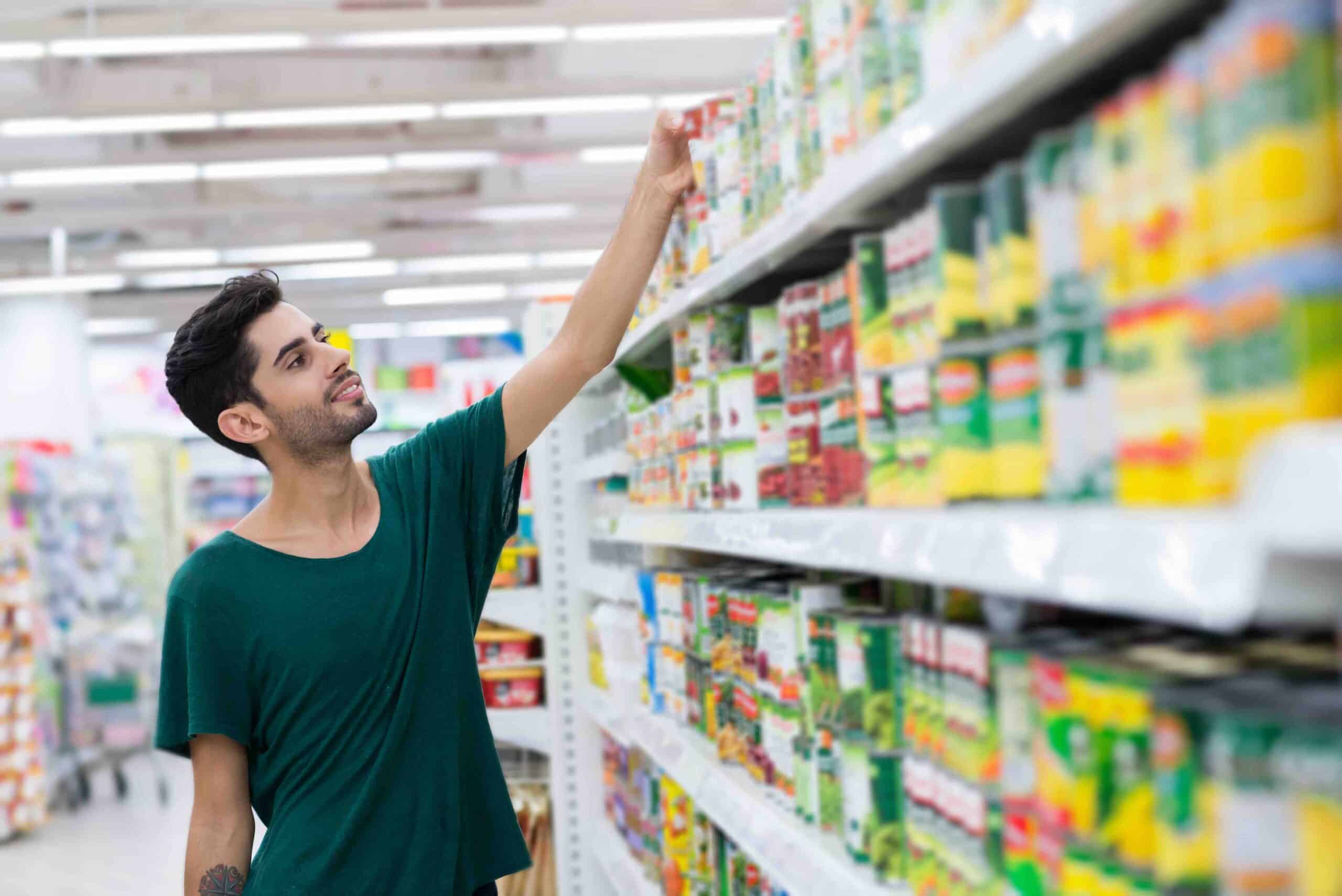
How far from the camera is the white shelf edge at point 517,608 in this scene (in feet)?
15.2

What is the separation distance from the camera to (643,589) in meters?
3.02

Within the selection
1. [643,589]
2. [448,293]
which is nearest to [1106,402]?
[643,589]

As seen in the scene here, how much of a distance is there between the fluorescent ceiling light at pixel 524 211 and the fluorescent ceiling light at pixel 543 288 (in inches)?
109

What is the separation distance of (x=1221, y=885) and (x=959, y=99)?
667 mm

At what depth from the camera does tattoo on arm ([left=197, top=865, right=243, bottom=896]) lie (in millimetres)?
2256

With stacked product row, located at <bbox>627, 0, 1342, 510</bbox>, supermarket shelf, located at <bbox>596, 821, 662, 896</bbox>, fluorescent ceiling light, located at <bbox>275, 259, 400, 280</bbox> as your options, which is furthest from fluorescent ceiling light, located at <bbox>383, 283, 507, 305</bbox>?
stacked product row, located at <bbox>627, 0, 1342, 510</bbox>

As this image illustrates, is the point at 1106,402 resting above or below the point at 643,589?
above

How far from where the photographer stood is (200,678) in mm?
2197

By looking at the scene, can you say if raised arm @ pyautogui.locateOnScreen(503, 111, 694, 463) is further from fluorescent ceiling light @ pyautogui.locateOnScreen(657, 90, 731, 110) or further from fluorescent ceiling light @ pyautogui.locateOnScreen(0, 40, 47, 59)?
fluorescent ceiling light @ pyautogui.locateOnScreen(657, 90, 731, 110)

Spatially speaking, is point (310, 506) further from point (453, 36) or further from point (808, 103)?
point (453, 36)

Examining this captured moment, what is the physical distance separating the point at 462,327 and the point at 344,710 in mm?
16208

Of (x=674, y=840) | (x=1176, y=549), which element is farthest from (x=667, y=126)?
(x=1176, y=549)

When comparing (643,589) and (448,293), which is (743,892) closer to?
(643,589)

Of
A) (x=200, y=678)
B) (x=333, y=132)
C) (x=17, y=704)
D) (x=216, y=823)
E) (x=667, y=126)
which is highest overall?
(x=333, y=132)
